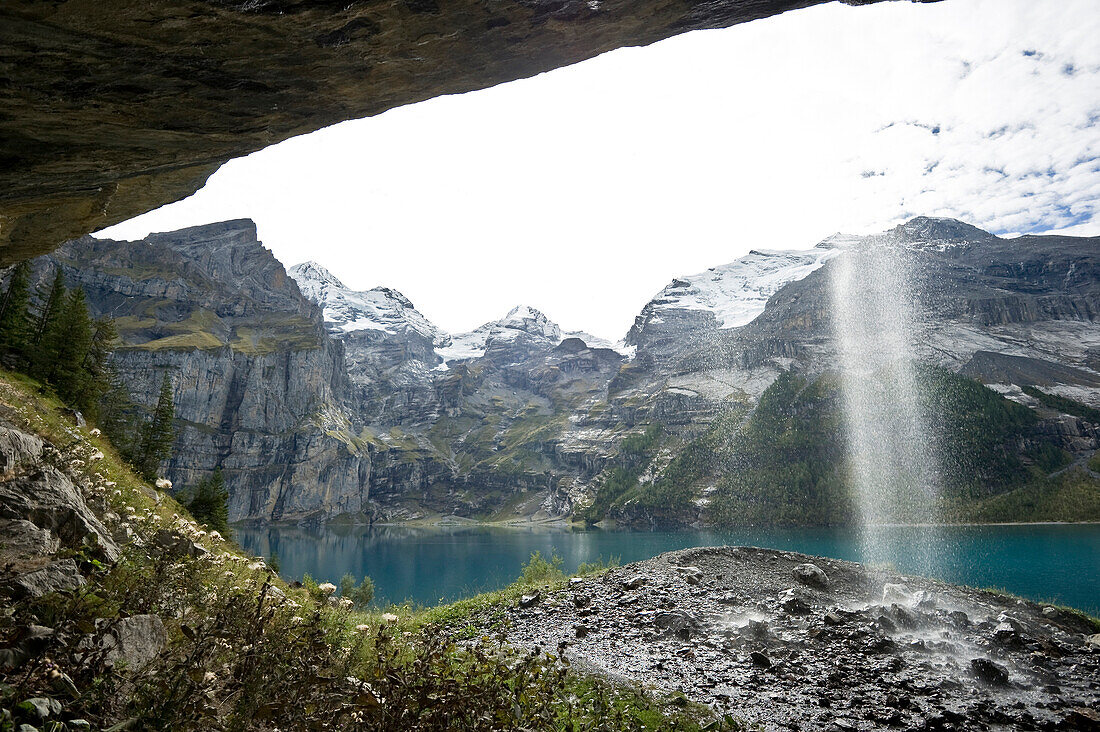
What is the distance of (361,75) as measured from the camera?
6027 millimetres

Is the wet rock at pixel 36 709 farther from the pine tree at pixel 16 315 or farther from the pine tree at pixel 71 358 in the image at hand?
the pine tree at pixel 16 315

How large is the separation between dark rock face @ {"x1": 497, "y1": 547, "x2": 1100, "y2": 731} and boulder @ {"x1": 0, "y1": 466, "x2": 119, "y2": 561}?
10.6 m

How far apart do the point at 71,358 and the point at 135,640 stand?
44.5 meters

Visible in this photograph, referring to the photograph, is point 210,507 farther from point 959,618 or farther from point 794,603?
point 959,618

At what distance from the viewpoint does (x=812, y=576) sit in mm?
21203

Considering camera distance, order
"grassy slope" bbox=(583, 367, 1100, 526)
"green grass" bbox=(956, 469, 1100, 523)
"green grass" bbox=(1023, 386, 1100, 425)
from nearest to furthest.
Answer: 1. "green grass" bbox=(956, 469, 1100, 523)
2. "grassy slope" bbox=(583, 367, 1100, 526)
3. "green grass" bbox=(1023, 386, 1100, 425)

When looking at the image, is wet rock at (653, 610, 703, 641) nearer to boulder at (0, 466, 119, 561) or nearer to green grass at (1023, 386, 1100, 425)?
boulder at (0, 466, 119, 561)

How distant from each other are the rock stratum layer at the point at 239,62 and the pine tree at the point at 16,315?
144 ft

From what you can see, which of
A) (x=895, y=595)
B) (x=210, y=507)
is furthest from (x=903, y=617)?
(x=210, y=507)

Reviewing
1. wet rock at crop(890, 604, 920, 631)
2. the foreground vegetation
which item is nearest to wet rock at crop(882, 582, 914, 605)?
wet rock at crop(890, 604, 920, 631)

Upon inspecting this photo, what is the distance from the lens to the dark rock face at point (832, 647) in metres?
11.2

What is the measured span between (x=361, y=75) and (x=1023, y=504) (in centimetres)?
17923

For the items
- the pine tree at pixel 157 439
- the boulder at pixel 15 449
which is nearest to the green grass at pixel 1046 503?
the pine tree at pixel 157 439

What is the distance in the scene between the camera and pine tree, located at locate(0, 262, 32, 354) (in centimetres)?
3778
